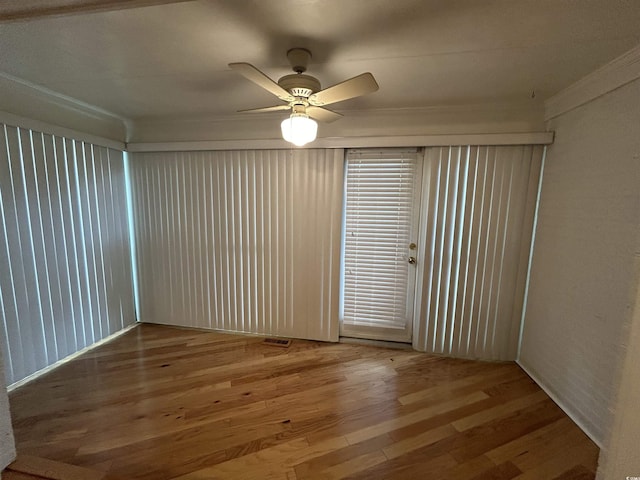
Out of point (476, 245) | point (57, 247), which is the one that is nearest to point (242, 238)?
point (57, 247)

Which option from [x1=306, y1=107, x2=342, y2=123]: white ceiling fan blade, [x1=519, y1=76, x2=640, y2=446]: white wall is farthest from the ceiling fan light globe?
[x1=519, y1=76, x2=640, y2=446]: white wall

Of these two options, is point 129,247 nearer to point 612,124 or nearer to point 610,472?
point 610,472

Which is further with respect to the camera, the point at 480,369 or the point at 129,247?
the point at 129,247

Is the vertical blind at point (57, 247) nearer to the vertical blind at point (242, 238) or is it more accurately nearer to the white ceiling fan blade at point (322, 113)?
the vertical blind at point (242, 238)

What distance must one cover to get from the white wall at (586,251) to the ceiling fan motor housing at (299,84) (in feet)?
6.04

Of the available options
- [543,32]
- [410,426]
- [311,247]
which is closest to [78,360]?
[311,247]

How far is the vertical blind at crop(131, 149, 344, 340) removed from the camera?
272 cm

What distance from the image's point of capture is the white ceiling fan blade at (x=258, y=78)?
1235 millimetres

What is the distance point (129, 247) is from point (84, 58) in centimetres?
201

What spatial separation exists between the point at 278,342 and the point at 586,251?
268cm

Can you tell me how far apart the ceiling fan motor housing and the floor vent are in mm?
2330

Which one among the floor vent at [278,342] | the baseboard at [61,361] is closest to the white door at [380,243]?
the floor vent at [278,342]

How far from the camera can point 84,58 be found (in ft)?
5.43

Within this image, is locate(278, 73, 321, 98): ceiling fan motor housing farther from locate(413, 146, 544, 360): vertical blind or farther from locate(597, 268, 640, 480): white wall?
locate(597, 268, 640, 480): white wall
